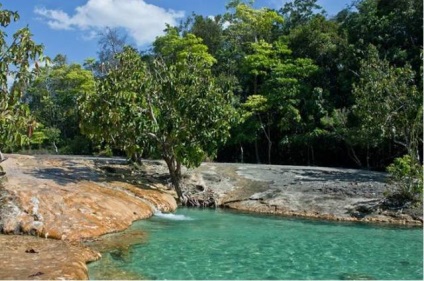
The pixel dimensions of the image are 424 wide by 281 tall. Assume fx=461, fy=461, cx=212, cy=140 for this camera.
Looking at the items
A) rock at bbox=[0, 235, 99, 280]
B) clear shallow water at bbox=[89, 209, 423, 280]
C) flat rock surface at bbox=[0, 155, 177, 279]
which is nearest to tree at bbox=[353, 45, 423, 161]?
clear shallow water at bbox=[89, 209, 423, 280]

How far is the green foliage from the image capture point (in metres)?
15.6

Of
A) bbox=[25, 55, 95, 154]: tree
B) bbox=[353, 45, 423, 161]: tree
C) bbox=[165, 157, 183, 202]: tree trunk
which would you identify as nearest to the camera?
bbox=[353, 45, 423, 161]: tree

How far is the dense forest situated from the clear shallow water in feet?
11.4

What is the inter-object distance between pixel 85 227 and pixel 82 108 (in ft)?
23.9

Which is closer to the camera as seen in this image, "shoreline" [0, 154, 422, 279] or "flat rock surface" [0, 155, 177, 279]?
"flat rock surface" [0, 155, 177, 279]

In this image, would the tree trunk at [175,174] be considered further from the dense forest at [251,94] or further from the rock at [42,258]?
the rock at [42,258]

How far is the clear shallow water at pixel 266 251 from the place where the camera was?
912 centimetres

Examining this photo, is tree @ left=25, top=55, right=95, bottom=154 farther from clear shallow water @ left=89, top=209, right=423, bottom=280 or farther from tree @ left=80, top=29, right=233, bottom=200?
clear shallow water @ left=89, top=209, right=423, bottom=280

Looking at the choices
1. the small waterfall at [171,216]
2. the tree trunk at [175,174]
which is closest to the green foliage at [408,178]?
the small waterfall at [171,216]

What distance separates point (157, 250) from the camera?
10.6 metres

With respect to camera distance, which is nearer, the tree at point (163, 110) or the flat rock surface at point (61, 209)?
the flat rock surface at point (61, 209)

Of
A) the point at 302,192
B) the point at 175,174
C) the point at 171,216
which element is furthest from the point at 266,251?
the point at 175,174

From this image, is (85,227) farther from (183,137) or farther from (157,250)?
(183,137)

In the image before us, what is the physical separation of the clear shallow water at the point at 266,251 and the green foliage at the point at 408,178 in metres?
1.95
